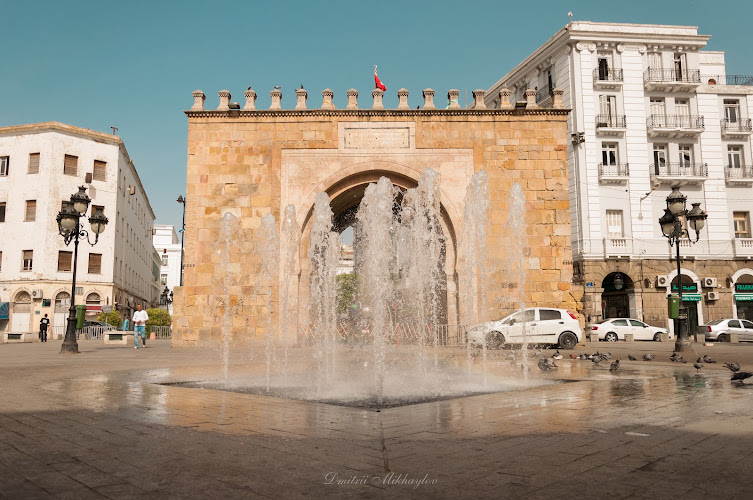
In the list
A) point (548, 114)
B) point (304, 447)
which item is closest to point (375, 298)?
point (304, 447)

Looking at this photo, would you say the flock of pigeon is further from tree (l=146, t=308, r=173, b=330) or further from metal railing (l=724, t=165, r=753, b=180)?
tree (l=146, t=308, r=173, b=330)

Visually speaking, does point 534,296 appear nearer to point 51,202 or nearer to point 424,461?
point 424,461

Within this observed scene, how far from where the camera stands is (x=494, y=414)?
4637 millimetres

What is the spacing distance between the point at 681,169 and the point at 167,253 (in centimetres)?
6497

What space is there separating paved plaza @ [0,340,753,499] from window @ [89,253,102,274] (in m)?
29.7

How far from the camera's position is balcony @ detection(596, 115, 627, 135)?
27.9 meters

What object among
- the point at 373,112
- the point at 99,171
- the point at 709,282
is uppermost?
the point at 99,171

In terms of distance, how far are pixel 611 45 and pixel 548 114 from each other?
48.9 feet

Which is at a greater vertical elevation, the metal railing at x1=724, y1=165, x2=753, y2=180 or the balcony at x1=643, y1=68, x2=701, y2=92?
the balcony at x1=643, y1=68, x2=701, y2=92

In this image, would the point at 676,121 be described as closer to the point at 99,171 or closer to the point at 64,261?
the point at 99,171

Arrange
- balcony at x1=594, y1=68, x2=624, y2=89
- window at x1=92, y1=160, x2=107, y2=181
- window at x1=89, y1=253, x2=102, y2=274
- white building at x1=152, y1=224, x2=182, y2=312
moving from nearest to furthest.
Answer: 1. balcony at x1=594, y1=68, x2=624, y2=89
2. window at x1=89, y1=253, x2=102, y2=274
3. window at x1=92, y1=160, x2=107, y2=181
4. white building at x1=152, y1=224, x2=182, y2=312

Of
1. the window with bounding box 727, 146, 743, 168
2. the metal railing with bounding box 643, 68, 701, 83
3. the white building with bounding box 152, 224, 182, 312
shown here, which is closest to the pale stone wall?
the metal railing with bounding box 643, 68, 701, 83

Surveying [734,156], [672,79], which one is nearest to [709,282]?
[734,156]

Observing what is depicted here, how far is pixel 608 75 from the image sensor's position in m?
28.9
